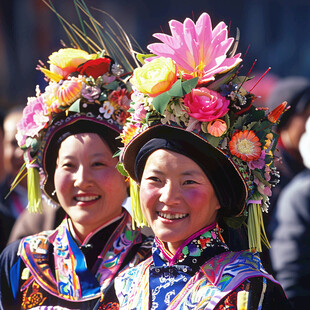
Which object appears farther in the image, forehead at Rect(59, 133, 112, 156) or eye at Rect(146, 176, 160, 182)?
forehead at Rect(59, 133, 112, 156)

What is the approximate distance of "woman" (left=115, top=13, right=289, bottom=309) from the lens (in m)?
2.62

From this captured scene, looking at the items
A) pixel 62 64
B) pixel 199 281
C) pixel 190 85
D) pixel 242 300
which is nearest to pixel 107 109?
pixel 62 64

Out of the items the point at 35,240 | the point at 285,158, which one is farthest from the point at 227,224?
the point at 285,158

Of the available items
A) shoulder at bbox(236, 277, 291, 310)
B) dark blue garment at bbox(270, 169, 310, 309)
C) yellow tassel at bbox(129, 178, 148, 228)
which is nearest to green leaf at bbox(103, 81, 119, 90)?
yellow tassel at bbox(129, 178, 148, 228)

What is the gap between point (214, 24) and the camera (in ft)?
23.3

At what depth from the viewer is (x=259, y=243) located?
272 cm

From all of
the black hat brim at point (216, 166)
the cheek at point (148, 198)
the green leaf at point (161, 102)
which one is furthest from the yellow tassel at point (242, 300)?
the green leaf at point (161, 102)

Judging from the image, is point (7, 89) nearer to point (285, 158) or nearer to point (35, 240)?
point (285, 158)

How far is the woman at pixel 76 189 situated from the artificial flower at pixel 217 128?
2.76 feet

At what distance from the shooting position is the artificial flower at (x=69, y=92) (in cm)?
340

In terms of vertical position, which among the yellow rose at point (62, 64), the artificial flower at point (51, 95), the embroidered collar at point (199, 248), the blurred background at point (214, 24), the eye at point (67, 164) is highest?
the blurred background at point (214, 24)

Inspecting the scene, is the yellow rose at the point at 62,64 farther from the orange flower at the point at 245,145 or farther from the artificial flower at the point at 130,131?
the orange flower at the point at 245,145

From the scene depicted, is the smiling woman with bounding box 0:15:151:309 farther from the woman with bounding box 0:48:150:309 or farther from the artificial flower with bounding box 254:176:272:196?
the artificial flower with bounding box 254:176:272:196

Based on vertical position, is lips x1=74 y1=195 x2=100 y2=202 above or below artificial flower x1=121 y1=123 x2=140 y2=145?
below
